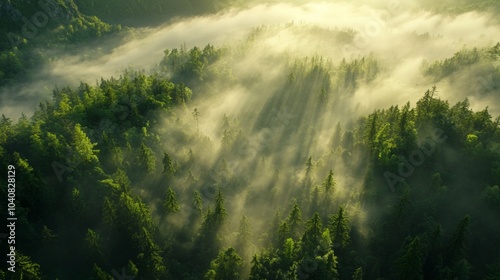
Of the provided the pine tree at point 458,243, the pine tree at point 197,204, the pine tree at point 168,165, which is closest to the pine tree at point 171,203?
the pine tree at point 197,204

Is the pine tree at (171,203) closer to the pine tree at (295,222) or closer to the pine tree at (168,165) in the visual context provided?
the pine tree at (168,165)

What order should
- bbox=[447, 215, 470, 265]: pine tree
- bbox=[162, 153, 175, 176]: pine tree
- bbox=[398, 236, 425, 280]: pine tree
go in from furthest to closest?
bbox=[162, 153, 175, 176]: pine tree
bbox=[447, 215, 470, 265]: pine tree
bbox=[398, 236, 425, 280]: pine tree

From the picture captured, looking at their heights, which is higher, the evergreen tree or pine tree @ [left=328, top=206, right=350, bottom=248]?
pine tree @ [left=328, top=206, right=350, bottom=248]

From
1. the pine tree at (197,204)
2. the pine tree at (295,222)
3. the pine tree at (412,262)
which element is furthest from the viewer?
the pine tree at (197,204)

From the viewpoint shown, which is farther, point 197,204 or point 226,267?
point 197,204

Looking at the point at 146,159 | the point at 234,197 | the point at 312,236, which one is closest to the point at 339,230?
the point at 312,236

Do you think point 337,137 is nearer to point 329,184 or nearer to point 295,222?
point 329,184

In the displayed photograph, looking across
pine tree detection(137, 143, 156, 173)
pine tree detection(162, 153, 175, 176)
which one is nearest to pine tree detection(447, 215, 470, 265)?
pine tree detection(162, 153, 175, 176)

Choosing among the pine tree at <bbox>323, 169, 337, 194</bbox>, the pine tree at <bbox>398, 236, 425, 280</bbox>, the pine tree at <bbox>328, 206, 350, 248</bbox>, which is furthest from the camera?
the pine tree at <bbox>323, 169, 337, 194</bbox>

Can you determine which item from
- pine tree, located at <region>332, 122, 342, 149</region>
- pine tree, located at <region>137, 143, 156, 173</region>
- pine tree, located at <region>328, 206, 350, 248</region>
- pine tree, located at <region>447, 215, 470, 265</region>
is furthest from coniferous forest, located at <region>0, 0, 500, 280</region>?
pine tree, located at <region>332, 122, 342, 149</region>

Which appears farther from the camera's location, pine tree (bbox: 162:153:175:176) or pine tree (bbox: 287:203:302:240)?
pine tree (bbox: 162:153:175:176)

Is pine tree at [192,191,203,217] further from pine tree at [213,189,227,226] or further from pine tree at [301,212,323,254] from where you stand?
pine tree at [301,212,323,254]

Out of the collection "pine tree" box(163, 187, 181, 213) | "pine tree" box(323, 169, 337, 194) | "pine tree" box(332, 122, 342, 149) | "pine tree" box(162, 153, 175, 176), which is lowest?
"pine tree" box(163, 187, 181, 213)
